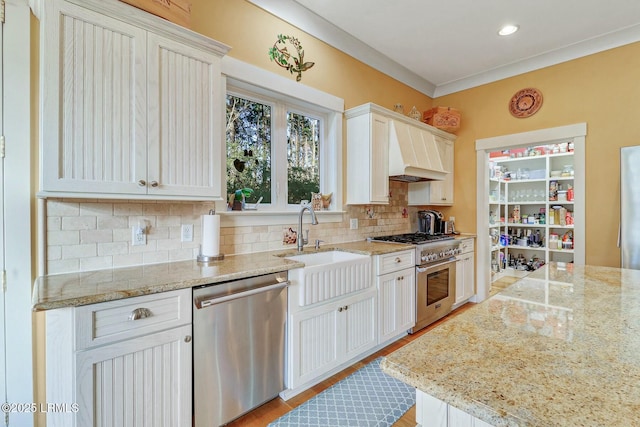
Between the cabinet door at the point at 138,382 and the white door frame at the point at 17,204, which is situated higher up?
the white door frame at the point at 17,204

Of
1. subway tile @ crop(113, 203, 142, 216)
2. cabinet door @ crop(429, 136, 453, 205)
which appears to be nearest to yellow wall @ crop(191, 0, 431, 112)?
cabinet door @ crop(429, 136, 453, 205)

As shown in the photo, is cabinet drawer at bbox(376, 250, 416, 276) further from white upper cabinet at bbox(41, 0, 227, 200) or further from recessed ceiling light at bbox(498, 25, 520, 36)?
recessed ceiling light at bbox(498, 25, 520, 36)

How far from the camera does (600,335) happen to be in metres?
0.85

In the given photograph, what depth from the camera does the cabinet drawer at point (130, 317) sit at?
121cm

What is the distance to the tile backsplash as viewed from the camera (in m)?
1.60

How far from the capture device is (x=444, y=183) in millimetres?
4094

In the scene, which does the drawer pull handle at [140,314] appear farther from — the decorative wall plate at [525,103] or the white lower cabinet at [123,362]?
the decorative wall plate at [525,103]

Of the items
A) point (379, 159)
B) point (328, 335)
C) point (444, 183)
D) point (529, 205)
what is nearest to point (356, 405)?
point (328, 335)

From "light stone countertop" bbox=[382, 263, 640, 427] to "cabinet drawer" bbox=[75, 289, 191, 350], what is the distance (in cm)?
112

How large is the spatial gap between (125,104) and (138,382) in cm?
136

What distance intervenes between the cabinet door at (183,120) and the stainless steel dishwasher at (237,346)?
2.08 ft

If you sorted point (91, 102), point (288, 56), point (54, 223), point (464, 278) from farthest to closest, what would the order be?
point (464, 278) → point (288, 56) → point (54, 223) → point (91, 102)

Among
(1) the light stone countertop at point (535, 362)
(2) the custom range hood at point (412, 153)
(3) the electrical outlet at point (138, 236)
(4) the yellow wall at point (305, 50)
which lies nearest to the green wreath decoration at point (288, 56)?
(4) the yellow wall at point (305, 50)

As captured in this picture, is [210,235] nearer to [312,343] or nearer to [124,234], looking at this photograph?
[124,234]
